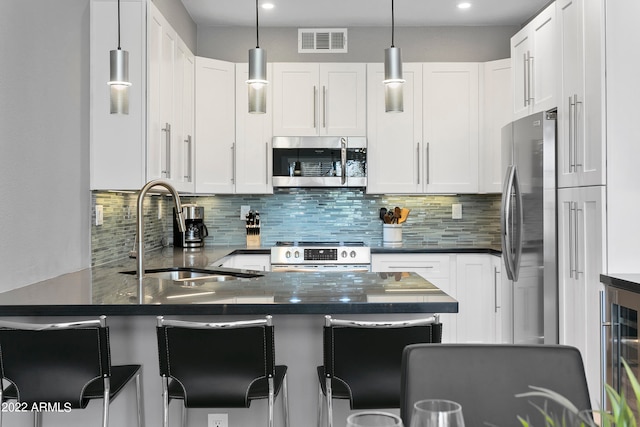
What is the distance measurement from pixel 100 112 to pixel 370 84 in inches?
93.8

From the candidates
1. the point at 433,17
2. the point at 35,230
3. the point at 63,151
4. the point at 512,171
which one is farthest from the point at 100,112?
the point at 433,17

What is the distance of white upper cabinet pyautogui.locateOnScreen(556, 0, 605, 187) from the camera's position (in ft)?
9.72

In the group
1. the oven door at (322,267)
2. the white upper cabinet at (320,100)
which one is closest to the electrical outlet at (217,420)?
the oven door at (322,267)

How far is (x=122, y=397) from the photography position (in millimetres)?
2447

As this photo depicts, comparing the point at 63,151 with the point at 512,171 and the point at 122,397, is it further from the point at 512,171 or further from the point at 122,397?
the point at 512,171

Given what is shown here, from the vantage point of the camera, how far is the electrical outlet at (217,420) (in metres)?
2.45

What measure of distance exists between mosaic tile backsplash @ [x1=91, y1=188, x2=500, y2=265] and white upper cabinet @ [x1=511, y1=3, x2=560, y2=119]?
1371 millimetres

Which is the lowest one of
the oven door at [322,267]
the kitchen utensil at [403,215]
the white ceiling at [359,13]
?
the oven door at [322,267]

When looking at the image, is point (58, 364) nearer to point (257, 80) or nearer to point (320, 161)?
point (257, 80)

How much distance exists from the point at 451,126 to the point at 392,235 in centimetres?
102

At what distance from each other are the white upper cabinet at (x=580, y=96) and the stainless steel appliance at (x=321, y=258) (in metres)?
1.81

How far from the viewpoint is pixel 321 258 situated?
15.8ft

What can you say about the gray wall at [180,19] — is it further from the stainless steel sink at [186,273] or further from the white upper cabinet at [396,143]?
the stainless steel sink at [186,273]

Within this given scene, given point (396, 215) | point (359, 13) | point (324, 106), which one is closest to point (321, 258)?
point (396, 215)
